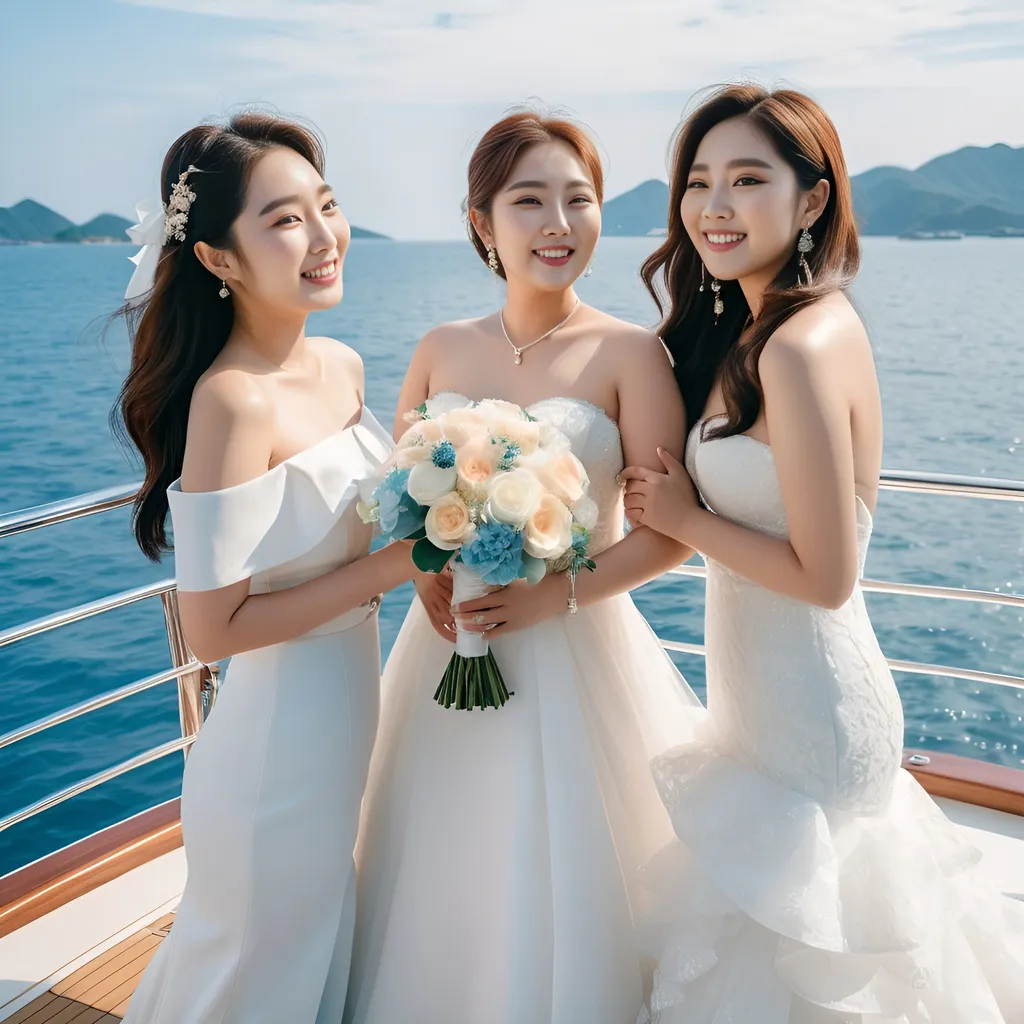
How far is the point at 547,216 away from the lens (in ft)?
8.30

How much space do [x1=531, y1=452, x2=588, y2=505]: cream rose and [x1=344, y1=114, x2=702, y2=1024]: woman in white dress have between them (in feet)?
1.01

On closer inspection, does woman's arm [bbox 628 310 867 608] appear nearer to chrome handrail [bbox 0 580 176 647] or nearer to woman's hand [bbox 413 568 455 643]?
woman's hand [bbox 413 568 455 643]

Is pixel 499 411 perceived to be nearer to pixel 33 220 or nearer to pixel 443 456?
pixel 443 456

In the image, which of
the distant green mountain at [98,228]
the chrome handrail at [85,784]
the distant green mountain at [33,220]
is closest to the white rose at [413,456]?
the chrome handrail at [85,784]

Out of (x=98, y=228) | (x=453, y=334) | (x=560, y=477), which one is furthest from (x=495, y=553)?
(x=98, y=228)

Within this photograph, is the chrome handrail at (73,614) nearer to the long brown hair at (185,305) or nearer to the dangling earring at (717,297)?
the long brown hair at (185,305)

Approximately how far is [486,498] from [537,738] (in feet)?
2.19

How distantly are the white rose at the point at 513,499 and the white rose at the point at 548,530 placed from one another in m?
0.02

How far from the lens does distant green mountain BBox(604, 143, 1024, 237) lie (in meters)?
37.7

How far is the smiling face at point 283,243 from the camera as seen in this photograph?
2340 millimetres

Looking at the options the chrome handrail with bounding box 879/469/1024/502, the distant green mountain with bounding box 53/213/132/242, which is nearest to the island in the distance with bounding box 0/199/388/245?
the distant green mountain with bounding box 53/213/132/242

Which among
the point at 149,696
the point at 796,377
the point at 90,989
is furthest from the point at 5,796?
the point at 796,377

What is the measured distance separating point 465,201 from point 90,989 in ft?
7.31

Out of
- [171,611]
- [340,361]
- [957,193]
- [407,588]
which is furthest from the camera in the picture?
Result: [957,193]
